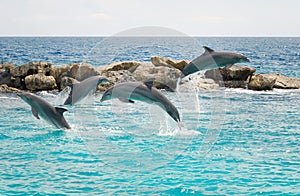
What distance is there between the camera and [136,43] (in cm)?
759

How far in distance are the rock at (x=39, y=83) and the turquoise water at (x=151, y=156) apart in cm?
933

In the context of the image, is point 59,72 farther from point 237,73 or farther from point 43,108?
point 43,108

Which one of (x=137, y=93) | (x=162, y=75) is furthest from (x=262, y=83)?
(x=137, y=93)

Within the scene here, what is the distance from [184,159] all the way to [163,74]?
7.94 ft

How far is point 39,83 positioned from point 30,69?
1.85m

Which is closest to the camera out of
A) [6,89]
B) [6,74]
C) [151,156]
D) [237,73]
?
[151,156]

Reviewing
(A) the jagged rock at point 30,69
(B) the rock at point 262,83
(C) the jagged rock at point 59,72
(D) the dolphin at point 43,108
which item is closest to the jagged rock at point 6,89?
(A) the jagged rock at point 30,69

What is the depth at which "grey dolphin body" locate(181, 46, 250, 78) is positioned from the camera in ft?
26.5

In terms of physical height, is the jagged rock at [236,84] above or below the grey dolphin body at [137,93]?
below

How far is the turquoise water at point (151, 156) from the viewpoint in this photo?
330 inches

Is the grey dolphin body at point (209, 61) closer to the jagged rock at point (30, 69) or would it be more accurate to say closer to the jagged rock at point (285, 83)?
the jagged rock at point (285, 83)

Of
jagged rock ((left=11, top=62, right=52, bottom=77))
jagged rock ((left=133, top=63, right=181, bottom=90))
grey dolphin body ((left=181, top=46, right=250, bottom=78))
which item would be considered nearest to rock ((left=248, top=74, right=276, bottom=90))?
jagged rock ((left=11, top=62, right=52, bottom=77))

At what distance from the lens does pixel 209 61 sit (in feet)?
26.3

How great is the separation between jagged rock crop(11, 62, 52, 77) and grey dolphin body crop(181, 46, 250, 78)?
1870cm
